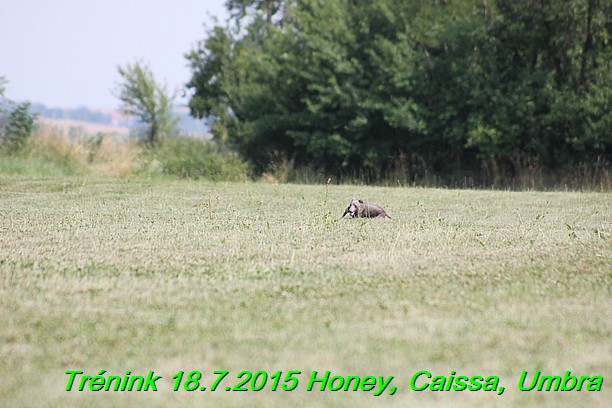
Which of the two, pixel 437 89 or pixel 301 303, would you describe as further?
pixel 437 89

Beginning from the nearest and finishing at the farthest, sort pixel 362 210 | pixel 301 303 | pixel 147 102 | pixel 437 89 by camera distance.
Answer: pixel 301 303 → pixel 362 210 → pixel 437 89 → pixel 147 102

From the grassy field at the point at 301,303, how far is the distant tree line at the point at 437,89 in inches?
404

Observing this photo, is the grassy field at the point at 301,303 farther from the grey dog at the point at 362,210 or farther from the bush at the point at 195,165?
the bush at the point at 195,165

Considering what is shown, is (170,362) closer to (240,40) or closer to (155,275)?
(155,275)

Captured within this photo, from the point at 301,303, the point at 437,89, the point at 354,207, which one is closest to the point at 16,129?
Answer: the point at 437,89

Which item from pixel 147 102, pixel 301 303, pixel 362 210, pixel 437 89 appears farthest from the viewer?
pixel 147 102

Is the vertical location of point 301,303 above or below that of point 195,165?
below

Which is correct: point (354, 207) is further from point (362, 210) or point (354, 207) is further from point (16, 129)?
point (16, 129)

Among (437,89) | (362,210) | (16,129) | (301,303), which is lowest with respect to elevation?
(301,303)

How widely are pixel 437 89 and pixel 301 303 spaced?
1771 cm

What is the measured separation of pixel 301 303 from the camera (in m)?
5.38

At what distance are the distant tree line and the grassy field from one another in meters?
10.3

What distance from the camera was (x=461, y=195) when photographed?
15.4m

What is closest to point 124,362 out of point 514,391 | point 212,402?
point 212,402
